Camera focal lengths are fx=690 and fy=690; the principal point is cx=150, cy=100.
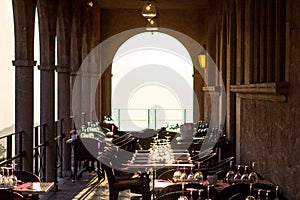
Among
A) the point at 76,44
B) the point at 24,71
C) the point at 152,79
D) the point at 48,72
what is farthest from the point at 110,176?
the point at 152,79

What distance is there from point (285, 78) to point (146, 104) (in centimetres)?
2741

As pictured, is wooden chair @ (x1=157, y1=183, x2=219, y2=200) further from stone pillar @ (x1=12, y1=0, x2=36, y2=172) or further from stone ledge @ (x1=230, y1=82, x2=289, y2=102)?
stone pillar @ (x1=12, y1=0, x2=36, y2=172)

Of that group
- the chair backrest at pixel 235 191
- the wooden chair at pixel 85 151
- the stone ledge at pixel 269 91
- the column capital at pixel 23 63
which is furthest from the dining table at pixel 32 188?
the wooden chair at pixel 85 151

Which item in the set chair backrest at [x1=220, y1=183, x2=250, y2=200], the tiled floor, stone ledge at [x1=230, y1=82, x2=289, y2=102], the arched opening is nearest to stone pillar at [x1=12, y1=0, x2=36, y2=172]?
the tiled floor

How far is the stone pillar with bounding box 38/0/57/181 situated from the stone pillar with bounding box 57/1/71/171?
170 centimetres

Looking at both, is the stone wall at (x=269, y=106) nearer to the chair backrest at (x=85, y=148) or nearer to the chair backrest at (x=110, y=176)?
the chair backrest at (x=110, y=176)

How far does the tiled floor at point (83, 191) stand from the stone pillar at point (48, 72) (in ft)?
1.63

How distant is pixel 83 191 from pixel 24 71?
3.09 m

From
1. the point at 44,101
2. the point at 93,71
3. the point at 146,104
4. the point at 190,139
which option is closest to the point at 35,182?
the point at 44,101

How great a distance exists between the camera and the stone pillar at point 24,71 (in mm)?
10214

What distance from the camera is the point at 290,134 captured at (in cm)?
734

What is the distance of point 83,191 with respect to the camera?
12562 mm

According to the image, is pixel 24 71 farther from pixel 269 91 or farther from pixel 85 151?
pixel 85 151

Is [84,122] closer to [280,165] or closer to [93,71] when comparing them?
[93,71]
